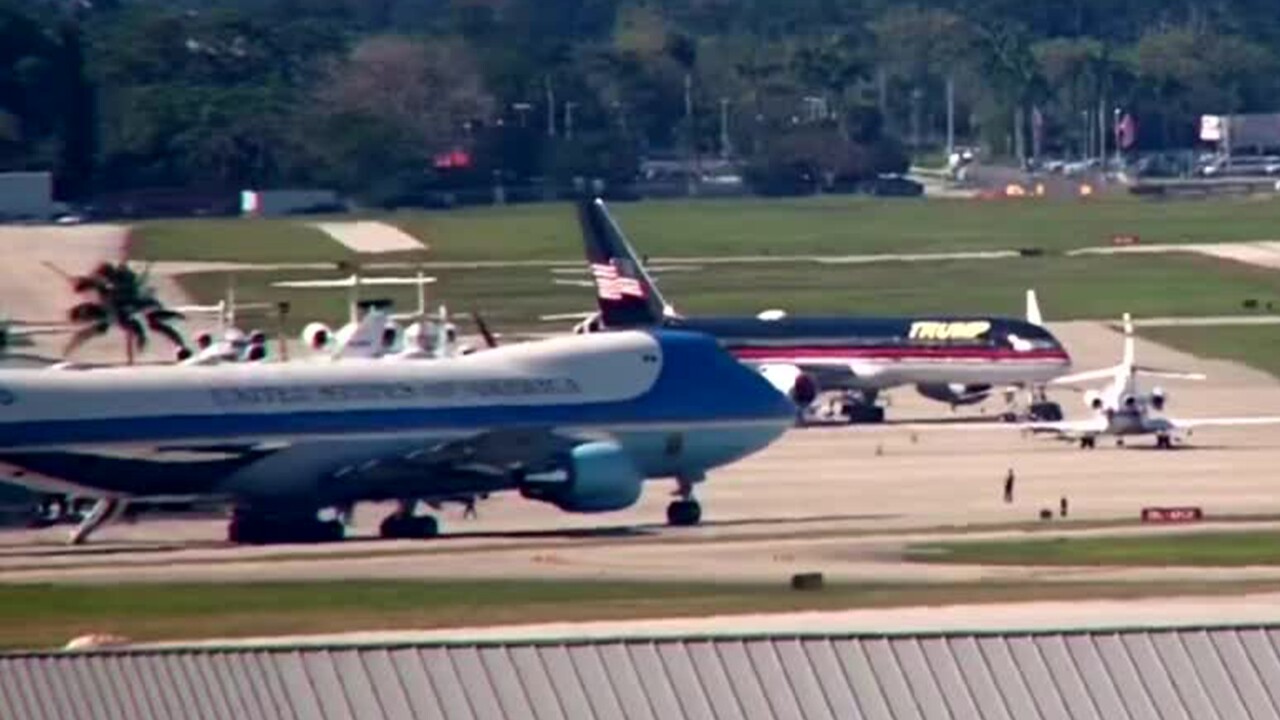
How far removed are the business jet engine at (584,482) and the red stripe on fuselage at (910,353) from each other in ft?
90.5

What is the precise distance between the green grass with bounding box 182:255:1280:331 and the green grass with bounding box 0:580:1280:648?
65.9 meters

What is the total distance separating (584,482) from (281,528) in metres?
5.54

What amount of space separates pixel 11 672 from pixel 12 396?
36368 mm

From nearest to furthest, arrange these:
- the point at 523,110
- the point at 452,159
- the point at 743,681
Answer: the point at 743,681, the point at 452,159, the point at 523,110

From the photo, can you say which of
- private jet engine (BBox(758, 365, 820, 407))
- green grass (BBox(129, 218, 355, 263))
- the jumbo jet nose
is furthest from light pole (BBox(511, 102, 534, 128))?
the jumbo jet nose

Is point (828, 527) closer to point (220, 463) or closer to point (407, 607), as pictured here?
point (220, 463)

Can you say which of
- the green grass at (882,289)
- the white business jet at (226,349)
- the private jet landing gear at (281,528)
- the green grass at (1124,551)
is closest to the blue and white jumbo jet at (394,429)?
the private jet landing gear at (281,528)

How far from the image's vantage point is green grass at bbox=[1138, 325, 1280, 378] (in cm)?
11681

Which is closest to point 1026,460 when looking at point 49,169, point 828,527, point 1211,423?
point 1211,423

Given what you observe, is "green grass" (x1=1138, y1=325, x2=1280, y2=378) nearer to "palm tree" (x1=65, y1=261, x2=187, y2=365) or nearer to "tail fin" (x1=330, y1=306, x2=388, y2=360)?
"palm tree" (x1=65, y1=261, x2=187, y2=365)

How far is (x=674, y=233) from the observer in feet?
608

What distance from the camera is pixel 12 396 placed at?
7100cm

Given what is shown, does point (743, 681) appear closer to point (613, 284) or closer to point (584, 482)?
point (584, 482)

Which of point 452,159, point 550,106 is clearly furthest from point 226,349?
point 550,106
